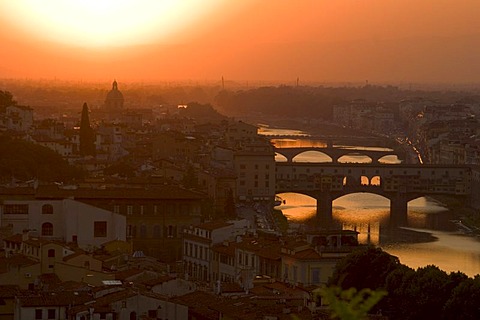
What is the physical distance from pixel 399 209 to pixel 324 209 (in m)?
1.55

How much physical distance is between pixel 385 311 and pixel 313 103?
3042 inches

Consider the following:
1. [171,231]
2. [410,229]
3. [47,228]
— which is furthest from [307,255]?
[410,229]

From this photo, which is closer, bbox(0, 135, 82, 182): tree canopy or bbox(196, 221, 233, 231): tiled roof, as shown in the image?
bbox(196, 221, 233, 231): tiled roof

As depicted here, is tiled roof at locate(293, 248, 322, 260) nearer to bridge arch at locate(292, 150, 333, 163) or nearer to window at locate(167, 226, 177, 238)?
window at locate(167, 226, 177, 238)

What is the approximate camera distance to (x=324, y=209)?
30531mm

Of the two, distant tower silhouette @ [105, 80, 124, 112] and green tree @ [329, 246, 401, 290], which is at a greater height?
distant tower silhouette @ [105, 80, 124, 112]

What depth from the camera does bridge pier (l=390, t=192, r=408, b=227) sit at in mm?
28505

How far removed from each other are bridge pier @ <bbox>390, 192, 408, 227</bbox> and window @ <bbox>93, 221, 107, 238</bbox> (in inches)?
489

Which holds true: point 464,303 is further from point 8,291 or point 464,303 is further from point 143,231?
point 143,231

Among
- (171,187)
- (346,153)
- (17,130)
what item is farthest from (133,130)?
(171,187)

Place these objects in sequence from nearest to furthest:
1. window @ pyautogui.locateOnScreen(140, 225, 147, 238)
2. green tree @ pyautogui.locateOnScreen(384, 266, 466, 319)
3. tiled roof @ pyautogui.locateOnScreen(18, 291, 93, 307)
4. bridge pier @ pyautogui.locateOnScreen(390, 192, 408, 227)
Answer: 1. tiled roof @ pyautogui.locateOnScreen(18, 291, 93, 307)
2. green tree @ pyautogui.locateOnScreen(384, 266, 466, 319)
3. window @ pyautogui.locateOnScreen(140, 225, 147, 238)
4. bridge pier @ pyautogui.locateOnScreen(390, 192, 408, 227)

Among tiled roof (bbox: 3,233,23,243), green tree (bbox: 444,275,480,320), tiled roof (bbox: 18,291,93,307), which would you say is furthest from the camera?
tiled roof (bbox: 3,233,23,243)

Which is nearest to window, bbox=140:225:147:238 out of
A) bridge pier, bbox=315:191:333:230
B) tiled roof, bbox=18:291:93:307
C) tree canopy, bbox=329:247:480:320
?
tree canopy, bbox=329:247:480:320

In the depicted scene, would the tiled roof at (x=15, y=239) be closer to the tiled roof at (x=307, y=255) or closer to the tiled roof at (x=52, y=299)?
the tiled roof at (x=307, y=255)
